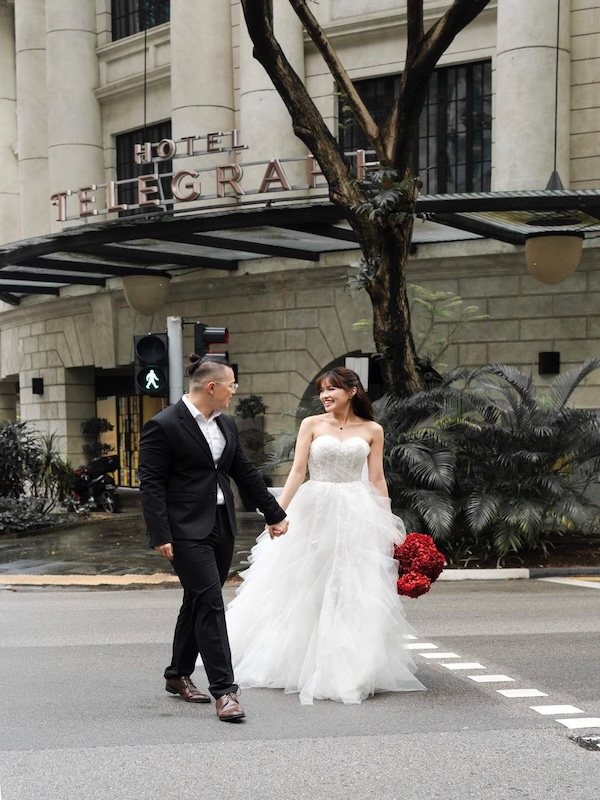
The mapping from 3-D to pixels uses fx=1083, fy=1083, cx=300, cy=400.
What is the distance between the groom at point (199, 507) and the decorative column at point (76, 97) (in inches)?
787

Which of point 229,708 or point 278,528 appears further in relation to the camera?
point 278,528

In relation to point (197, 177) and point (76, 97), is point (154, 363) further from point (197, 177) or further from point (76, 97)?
point (76, 97)

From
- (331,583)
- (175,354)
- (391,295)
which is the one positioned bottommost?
(331,583)

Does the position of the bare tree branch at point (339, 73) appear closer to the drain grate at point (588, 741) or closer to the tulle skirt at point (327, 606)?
the tulle skirt at point (327, 606)

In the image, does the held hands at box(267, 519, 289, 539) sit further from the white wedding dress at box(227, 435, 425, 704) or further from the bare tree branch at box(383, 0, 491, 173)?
the bare tree branch at box(383, 0, 491, 173)

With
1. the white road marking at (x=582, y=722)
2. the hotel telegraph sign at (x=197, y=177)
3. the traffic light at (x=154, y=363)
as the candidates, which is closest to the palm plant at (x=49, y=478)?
the hotel telegraph sign at (x=197, y=177)

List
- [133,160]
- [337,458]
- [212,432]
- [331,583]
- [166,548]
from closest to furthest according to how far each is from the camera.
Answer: [166,548]
[212,432]
[331,583]
[337,458]
[133,160]

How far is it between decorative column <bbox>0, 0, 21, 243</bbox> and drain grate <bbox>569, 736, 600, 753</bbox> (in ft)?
88.6

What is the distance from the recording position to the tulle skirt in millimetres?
6590

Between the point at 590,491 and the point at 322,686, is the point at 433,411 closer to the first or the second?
the point at 590,491

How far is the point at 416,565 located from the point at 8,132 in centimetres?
2764

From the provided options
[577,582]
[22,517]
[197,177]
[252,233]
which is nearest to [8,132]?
[197,177]

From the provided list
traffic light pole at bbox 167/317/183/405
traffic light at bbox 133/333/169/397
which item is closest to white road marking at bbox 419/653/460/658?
traffic light pole at bbox 167/317/183/405

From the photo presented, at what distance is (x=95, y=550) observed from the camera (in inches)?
627
